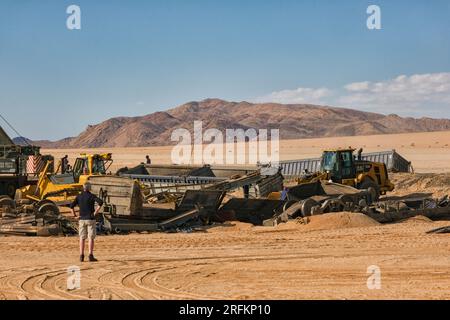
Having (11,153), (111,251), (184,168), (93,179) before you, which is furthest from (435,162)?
(111,251)

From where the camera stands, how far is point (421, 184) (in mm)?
32406

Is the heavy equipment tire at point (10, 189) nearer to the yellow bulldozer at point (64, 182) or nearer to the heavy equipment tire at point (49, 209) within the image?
the yellow bulldozer at point (64, 182)

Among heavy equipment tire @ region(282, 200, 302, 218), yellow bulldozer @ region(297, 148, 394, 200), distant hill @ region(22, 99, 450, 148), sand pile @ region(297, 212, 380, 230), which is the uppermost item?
distant hill @ region(22, 99, 450, 148)

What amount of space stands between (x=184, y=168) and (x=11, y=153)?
6530 millimetres

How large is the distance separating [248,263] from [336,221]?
657 centimetres

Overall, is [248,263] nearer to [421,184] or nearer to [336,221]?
[336,221]

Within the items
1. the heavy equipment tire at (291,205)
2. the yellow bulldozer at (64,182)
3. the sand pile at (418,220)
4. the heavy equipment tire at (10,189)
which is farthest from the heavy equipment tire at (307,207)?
the heavy equipment tire at (10,189)

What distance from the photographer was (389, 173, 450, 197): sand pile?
102 ft

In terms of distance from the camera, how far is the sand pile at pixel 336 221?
18.9 m

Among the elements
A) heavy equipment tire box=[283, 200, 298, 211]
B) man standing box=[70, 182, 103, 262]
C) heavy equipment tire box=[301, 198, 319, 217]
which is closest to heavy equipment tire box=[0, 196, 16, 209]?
heavy equipment tire box=[283, 200, 298, 211]

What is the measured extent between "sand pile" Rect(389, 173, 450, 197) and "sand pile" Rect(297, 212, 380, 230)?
11.6m

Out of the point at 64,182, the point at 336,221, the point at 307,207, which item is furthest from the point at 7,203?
the point at 336,221

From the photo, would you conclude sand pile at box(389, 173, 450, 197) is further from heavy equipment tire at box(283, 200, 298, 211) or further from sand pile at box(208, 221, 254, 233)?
sand pile at box(208, 221, 254, 233)
